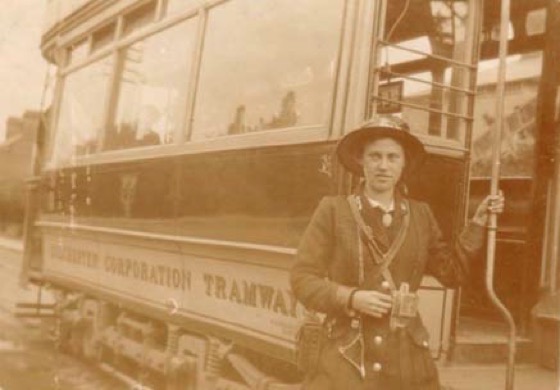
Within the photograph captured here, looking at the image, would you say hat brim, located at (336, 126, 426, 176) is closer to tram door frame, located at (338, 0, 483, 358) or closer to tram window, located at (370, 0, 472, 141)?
tram door frame, located at (338, 0, 483, 358)

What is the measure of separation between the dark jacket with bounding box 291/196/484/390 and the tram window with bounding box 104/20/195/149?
2.31m

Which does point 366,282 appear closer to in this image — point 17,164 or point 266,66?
point 266,66

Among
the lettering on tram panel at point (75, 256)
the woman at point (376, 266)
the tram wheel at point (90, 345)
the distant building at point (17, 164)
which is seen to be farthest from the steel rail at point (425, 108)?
the distant building at point (17, 164)

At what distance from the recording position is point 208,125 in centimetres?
438

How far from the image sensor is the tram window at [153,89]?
186 inches

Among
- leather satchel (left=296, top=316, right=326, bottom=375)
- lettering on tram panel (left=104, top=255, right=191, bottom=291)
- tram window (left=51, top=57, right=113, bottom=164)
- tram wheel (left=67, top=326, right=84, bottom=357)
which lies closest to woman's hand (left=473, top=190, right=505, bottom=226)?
leather satchel (left=296, top=316, right=326, bottom=375)

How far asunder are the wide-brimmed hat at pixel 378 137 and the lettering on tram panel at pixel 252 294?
999 millimetres

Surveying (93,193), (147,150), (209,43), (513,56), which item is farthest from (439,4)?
(93,193)

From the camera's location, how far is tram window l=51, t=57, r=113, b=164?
6.01m

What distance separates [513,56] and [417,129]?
4.11 feet

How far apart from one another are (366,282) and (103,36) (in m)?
4.19

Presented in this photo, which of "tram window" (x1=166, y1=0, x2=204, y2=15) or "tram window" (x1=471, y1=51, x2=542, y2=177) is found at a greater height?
"tram window" (x1=166, y1=0, x2=204, y2=15)

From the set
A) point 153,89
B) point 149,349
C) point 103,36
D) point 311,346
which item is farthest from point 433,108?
point 103,36

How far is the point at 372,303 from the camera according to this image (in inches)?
92.4
